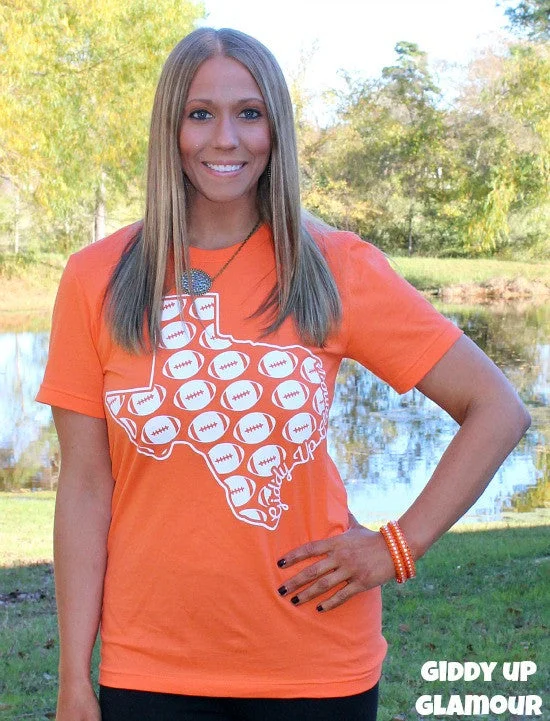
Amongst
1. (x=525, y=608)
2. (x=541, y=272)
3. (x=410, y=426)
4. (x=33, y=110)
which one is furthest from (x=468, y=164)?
(x=525, y=608)

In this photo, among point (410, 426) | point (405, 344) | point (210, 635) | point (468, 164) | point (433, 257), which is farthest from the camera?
point (433, 257)

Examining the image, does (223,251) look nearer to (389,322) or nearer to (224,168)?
Answer: (224,168)

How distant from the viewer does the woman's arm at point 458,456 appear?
6.41 ft

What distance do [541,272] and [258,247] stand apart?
31464mm

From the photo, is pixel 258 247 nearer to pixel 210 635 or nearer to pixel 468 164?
pixel 210 635

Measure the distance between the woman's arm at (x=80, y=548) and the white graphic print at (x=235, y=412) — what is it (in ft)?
0.35

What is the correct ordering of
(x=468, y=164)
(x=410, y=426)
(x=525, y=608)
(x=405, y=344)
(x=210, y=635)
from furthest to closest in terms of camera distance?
(x=468, y=164)
(x=410, y=426)
(x=525, y=608)
(x=405, y=344)
(x=210, y=635)

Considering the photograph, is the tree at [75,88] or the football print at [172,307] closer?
the football print at [172,307]

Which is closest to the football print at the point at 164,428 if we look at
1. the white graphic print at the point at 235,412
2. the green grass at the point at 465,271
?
the white graphic print at the point at 235,412

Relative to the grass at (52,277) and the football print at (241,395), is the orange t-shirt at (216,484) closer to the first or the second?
the football print at (241,395)

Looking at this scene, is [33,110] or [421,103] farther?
[421,103]

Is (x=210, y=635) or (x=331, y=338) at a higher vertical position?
(x=331, y=338)

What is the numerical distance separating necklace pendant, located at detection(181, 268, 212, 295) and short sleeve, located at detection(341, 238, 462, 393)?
25 centimetres

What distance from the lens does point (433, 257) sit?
37.1 meters
